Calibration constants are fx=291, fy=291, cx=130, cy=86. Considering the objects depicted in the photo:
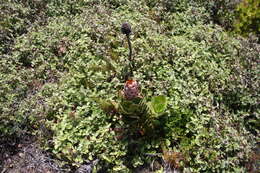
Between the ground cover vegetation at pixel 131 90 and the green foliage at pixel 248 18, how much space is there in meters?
0.02

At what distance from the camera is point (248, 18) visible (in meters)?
5.10

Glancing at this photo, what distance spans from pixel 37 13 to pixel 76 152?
3.47 meters

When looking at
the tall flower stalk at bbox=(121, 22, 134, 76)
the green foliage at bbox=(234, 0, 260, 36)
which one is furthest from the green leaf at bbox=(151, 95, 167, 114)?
the green foliage at bbox=(234, 0, 260, 36)

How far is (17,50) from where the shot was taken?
4.94 meters

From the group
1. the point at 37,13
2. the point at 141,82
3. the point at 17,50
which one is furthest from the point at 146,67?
the point at 37,13

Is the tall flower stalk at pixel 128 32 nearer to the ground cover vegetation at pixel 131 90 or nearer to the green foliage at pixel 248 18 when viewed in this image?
the ground cover vegetation at pixel 131 90

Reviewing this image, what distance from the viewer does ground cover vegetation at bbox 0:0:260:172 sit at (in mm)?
3496

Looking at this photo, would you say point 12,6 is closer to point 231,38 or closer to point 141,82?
point 141,82

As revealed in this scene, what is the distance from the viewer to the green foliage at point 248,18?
5.05 metres

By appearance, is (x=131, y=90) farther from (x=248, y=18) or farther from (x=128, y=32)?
(x=248, y=18)

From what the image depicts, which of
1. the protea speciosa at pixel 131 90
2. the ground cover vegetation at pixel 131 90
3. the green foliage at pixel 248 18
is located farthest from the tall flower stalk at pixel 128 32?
the green foliage at pixel 248 18

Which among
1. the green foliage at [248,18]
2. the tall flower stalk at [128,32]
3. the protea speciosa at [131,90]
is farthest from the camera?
the green foliage at [248,18]

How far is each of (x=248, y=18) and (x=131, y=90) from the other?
2.98m

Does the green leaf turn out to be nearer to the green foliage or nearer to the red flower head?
the red flower head
